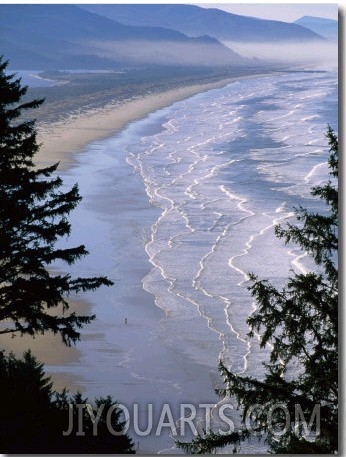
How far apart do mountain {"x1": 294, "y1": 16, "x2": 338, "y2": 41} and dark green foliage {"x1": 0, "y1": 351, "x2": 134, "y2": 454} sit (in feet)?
9.66

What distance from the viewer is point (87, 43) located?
28.8 ft

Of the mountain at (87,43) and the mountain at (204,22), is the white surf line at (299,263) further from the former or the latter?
the mountain at (204,22)

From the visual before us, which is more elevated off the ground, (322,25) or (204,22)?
(204,22)

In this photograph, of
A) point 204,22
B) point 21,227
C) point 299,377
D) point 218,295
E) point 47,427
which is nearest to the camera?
point 299,377

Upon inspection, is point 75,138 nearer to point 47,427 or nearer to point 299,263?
point 299,263

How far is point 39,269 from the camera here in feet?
21.8

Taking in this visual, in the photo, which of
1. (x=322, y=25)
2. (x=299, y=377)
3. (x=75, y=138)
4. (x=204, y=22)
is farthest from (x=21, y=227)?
(x=75, y=138)

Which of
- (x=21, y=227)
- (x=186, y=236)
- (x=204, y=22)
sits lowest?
(x=186, y=236)

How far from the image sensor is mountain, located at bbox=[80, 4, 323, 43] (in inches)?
268

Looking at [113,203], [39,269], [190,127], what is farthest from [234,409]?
[190,127]

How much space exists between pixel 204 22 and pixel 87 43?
1.56 metres

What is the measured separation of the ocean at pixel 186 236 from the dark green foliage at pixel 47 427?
210 mm

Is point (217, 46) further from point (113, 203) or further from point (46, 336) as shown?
point (113, 203)

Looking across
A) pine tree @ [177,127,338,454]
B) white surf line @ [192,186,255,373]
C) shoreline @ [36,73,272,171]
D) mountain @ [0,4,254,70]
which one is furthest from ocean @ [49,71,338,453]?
mountain @ [0,4,254,70]
